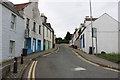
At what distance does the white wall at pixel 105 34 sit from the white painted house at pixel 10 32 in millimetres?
13039

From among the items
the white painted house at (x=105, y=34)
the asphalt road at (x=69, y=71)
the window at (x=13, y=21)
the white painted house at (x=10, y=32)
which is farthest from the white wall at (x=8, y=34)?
the white painted house at (x=105, y=34)

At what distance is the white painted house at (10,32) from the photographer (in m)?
13.8

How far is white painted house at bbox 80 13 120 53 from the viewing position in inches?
1043

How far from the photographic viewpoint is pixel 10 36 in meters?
15.4

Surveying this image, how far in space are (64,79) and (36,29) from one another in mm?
20101

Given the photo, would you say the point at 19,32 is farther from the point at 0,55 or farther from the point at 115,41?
the point at 115,41

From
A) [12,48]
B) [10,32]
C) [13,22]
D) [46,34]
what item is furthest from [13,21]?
[46,34]

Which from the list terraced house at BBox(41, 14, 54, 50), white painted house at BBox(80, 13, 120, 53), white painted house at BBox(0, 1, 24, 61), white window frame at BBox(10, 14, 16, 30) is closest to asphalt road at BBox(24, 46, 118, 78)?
white painted house at BBox(0, 1, 24, 61)

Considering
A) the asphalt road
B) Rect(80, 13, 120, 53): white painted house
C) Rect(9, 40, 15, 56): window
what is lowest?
the asphalt road

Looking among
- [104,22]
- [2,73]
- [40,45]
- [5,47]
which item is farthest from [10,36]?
[104,22]

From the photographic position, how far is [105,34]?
27094 mm

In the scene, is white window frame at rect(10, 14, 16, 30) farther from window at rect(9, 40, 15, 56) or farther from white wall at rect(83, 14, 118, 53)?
white wall at rect(83, 14, 118, 53)

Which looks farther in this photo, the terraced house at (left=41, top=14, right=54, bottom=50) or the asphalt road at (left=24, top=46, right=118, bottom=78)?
the terraced house at (left=41, top=14, right=54, bottom=50)

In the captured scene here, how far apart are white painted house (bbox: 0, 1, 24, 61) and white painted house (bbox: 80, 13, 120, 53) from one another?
1300 cm
